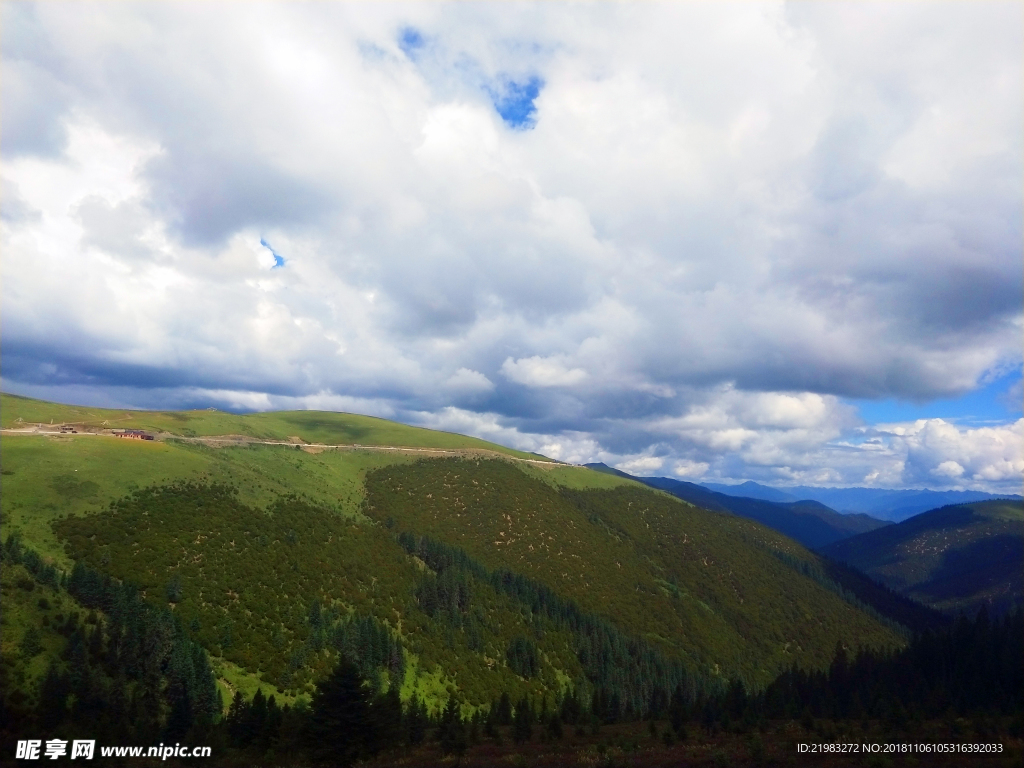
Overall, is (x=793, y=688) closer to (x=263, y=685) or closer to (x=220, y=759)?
(x=263, y=685)

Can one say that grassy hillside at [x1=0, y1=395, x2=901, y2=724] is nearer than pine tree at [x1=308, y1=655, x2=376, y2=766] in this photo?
No

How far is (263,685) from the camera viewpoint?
90.4m

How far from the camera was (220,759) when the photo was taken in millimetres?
49531

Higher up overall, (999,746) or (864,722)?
(999,746)

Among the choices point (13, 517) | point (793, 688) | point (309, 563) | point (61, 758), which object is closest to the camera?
point (61, 758)

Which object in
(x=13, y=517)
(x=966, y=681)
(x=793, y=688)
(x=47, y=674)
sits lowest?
(x=793, y=688)

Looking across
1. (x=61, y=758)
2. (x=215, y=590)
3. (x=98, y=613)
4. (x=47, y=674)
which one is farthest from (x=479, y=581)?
(x=61, y=758)

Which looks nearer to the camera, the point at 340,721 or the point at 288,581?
the point at 340,721

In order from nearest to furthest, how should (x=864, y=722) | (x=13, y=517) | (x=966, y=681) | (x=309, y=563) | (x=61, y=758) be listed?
(x=61, y=758) < (x=864, y=722) < (x=13, y=517) < (x=966, y=681) < (x=309, y=563)

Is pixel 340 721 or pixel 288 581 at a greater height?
pixel 340 721

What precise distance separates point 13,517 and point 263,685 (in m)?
56.6

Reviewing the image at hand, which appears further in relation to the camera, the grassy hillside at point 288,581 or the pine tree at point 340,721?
the grassy hillside at point 288,581

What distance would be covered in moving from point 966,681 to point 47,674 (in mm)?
154760

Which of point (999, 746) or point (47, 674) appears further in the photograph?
point (47, 674)
